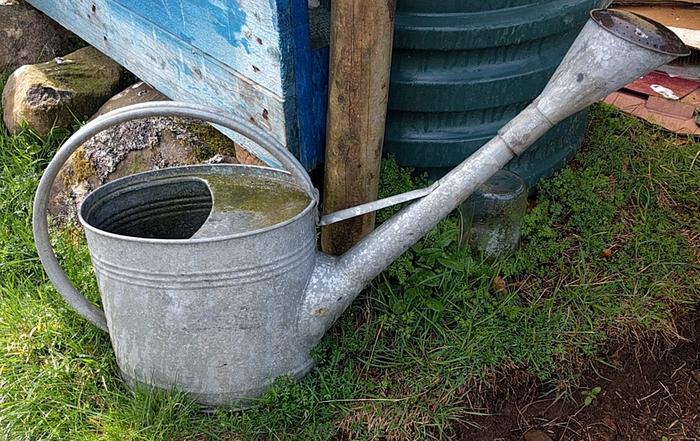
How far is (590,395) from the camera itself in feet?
7.14

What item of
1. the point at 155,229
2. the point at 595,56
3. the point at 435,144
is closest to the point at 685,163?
the point at 435,144

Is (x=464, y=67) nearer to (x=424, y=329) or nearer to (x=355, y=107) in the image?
(x=355, y=107)

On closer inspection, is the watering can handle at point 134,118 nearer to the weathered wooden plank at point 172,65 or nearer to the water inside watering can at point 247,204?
the water inside watering can at point 247,204

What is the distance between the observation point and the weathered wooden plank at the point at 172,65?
2.21m

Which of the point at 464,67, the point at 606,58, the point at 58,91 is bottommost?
the point at 58,91

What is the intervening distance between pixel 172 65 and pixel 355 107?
39.2 inches

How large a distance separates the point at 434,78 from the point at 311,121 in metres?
0.45

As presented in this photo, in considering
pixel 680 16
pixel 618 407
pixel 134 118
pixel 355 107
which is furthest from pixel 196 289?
pixel 680 16

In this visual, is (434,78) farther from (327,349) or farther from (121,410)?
(121,410)

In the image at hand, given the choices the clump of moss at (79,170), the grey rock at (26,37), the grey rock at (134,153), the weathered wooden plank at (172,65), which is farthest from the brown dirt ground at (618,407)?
the grey rock at (26,37)

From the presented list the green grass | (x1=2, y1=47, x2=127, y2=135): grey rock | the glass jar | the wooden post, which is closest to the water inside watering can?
the wooden post

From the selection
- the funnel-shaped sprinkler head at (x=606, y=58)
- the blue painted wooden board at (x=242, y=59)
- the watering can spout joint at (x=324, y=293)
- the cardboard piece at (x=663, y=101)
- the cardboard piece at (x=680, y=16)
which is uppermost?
the funnel-shaped sprinkler head at (x=606, y=58)

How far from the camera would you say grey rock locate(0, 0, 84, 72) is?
3.80 metres

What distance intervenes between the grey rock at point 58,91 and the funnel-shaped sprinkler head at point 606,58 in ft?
7.32
